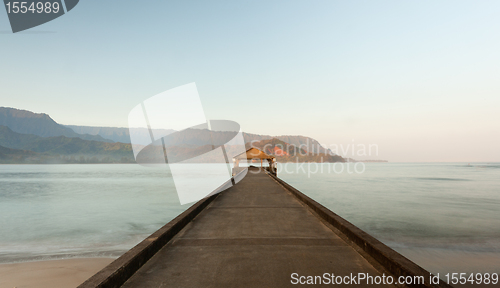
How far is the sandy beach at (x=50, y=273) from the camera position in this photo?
5582 mm

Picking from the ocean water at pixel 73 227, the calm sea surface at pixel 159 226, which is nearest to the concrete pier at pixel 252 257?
the calm sea surface at pixel 159 226

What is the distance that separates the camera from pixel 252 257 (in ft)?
12.6

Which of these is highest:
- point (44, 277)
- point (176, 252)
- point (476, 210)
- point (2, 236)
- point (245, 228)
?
point (176, 252)

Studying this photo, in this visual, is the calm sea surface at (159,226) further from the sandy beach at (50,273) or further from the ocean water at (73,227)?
the sandy beach at (50,273)

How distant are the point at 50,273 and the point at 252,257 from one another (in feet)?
17.1

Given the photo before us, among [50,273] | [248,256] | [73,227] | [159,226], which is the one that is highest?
[248,256]

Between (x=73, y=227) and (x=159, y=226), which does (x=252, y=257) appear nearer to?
(x=159, y=226)

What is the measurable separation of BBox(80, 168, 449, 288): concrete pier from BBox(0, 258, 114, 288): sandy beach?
2.66 meters

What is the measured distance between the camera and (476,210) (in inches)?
701

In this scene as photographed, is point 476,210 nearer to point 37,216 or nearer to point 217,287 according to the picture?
point 217,287

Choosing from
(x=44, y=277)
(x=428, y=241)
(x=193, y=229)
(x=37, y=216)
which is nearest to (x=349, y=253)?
(x=193, y=229)

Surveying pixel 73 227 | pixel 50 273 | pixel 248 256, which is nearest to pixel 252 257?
pixel 248 256

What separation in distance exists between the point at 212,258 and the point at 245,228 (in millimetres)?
1915

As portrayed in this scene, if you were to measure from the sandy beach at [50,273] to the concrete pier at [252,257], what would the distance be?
2.66 meters
